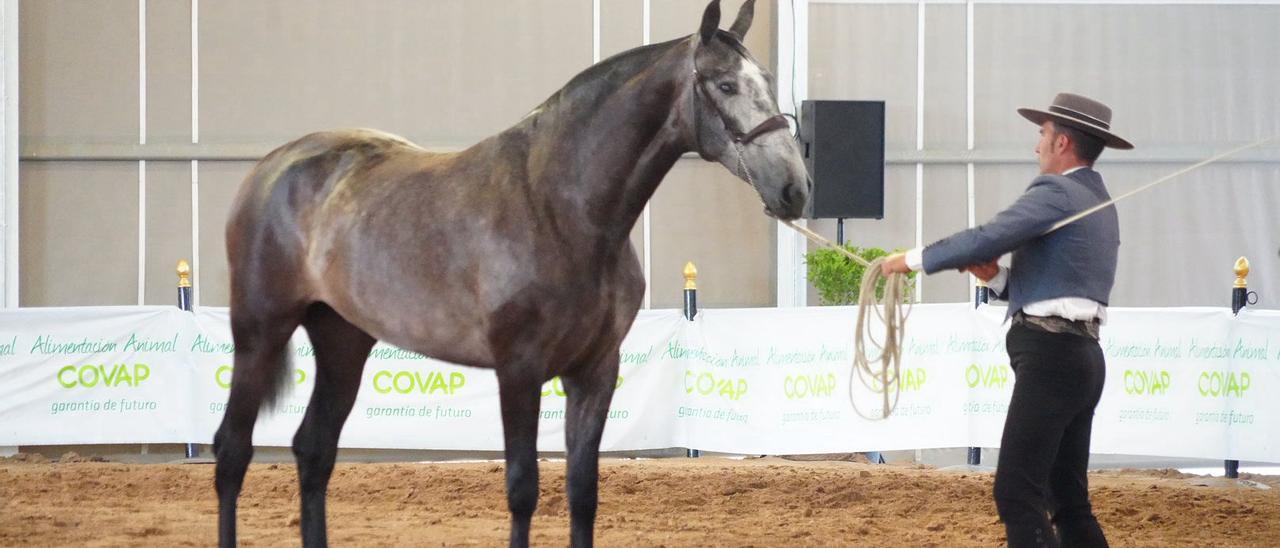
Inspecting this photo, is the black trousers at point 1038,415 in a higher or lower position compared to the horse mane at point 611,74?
lower

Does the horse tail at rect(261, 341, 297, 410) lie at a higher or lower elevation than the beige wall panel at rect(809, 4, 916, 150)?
lower

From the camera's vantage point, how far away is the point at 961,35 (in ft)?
34.7

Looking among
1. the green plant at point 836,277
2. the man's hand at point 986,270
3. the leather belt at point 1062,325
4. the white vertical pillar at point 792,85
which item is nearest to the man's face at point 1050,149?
the man's hand at point 986,270

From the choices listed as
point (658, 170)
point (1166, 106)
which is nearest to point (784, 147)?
point (658, 170)

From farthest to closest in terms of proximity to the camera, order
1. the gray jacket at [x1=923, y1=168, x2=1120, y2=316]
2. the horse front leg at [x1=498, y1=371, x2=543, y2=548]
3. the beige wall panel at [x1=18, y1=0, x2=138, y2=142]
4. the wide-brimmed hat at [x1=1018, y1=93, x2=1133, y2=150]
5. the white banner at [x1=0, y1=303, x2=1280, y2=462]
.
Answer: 1. the beige wall panel at [x1=18, y1=0, x2=138, y2=142]
2. the white banner at [x1=0, y1=303, x2=1280, y2=462]
3. the horse front leg at [x1=498, y1=371, x2=543, y2=548]
4. the wide-brimmed hat at [x1=1018, y1=93, x2=1133, y2=150]
5. the gray jacket at [x1=923, y1=168, x2=1120, y2=316]

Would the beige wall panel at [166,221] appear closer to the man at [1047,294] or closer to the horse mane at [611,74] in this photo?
the horse mane at [611,74]

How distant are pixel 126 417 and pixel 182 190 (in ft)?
8.91

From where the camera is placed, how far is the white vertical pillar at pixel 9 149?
30.6 feet

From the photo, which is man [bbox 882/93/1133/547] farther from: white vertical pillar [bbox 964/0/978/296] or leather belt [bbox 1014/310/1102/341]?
white vertical pillar [bbox 964/0/978/296]

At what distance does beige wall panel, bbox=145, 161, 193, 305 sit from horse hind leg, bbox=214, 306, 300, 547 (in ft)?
20.8

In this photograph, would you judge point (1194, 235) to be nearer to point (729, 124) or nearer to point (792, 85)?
point (792, 85)

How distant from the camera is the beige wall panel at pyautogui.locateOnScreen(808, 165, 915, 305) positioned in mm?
10406

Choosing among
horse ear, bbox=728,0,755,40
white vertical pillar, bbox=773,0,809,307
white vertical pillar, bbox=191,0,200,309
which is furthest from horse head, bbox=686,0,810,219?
white vertical pillar, bbox=191,0,200,309

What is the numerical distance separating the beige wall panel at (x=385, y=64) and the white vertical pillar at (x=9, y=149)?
1.41m
